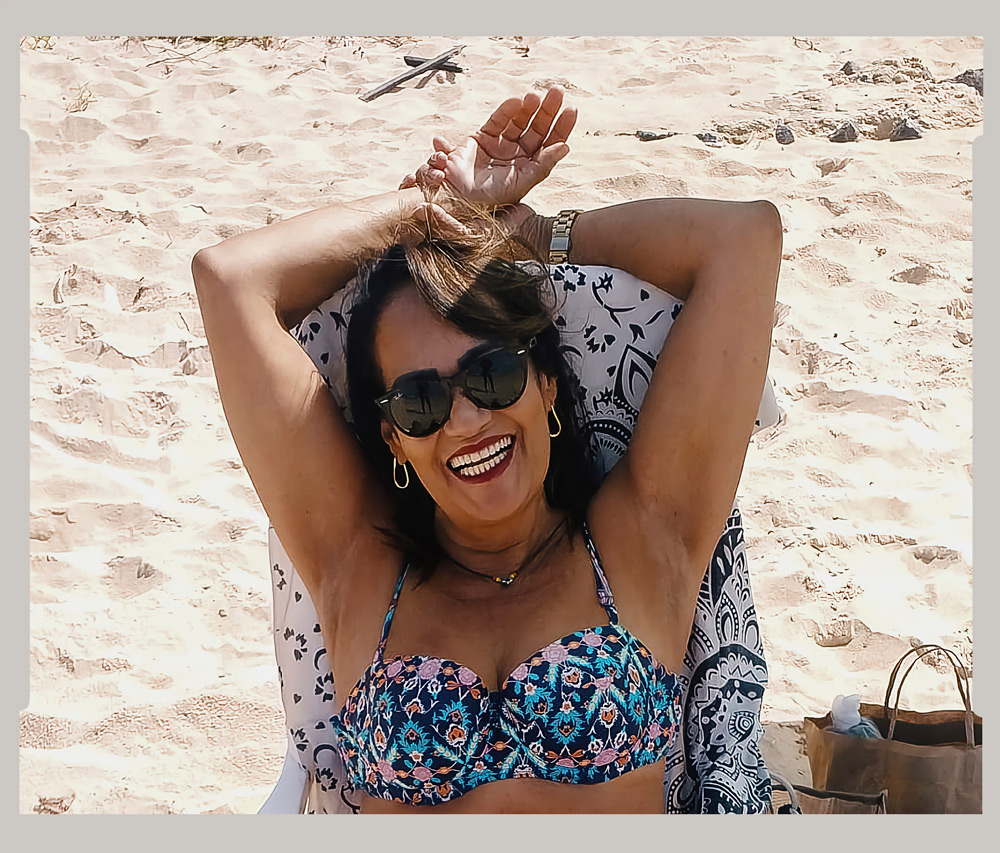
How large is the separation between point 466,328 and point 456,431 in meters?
0.17

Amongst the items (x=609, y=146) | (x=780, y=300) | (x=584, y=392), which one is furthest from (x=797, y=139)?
(x=584, y=392)

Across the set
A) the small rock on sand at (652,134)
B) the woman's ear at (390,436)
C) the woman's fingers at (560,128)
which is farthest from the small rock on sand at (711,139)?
the woman's ear at (390,436)

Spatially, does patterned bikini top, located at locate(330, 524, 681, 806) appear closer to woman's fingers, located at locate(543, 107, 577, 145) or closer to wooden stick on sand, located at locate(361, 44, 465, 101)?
woman's fingers, located at locate(543, 107, 577, 145)

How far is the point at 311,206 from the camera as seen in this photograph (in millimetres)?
5496

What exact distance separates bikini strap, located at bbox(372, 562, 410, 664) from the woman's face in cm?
17

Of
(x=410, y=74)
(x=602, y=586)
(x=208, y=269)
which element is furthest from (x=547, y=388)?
(x=410, y=74)

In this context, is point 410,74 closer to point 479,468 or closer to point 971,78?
point 971,78

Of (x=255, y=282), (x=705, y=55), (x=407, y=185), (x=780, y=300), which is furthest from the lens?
(x=705, y=55)

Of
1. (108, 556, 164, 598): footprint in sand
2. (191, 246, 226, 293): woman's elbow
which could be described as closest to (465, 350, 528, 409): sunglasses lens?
(191, 246, 226, 293): woman's elbow

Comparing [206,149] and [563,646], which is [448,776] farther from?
[206,149]

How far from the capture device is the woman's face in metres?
1.89

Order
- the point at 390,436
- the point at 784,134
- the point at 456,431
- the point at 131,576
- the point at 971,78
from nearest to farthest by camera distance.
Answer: the point at 456,431
the point at 390,436
the point at 131,576
the point at 784,134
the point at 971,78

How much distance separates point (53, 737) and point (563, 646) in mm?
1675

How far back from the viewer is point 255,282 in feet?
6.71
